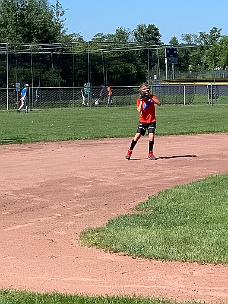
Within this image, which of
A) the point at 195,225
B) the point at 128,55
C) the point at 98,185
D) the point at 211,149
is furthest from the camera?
the point at 128,55

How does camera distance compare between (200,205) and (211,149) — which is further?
(211,149)

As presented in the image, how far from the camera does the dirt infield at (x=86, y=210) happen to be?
21.8ft

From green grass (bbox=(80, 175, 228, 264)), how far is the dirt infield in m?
0.22

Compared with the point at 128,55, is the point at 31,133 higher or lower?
lower

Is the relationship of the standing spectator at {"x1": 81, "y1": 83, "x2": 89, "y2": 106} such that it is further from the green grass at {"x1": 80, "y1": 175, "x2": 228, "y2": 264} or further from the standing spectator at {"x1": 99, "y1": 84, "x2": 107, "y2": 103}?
the green grass at {"x1": 80, "y1": 175, "x2": 228, "y2": 264}

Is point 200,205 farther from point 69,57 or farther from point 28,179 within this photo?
point 69,57

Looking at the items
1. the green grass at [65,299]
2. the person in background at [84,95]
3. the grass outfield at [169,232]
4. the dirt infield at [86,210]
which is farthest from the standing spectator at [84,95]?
the green grass at [65,299]

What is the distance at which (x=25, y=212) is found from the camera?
10.3 meters

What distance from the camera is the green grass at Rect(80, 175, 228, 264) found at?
769 cm

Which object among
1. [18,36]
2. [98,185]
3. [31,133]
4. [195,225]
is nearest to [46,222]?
[195,225]

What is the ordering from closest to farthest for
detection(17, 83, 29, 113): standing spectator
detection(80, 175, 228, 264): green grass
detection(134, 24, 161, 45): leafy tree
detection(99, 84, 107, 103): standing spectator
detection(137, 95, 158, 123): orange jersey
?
detection(80, 175, 228, 264): green grass
detection(137, 95, 158, 123): orange jersey
detection(17, 83, 29, 113): standing spectator
detection(99, 84, 107, 103): standing spectator
detection(134, 24, 161, 45): leafy tree

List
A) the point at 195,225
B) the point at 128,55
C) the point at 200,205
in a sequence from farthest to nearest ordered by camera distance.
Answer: the point at 128,55 → the point at 200,205 → the point at 195,225

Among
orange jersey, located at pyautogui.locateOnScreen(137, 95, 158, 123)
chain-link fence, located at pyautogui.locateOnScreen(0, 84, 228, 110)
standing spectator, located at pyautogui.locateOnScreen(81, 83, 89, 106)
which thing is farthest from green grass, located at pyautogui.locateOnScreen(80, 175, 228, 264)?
standing spectator, located at pyautogui.locateOnScreen(81, 83, 89, 106)

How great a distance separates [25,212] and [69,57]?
44.0 m
